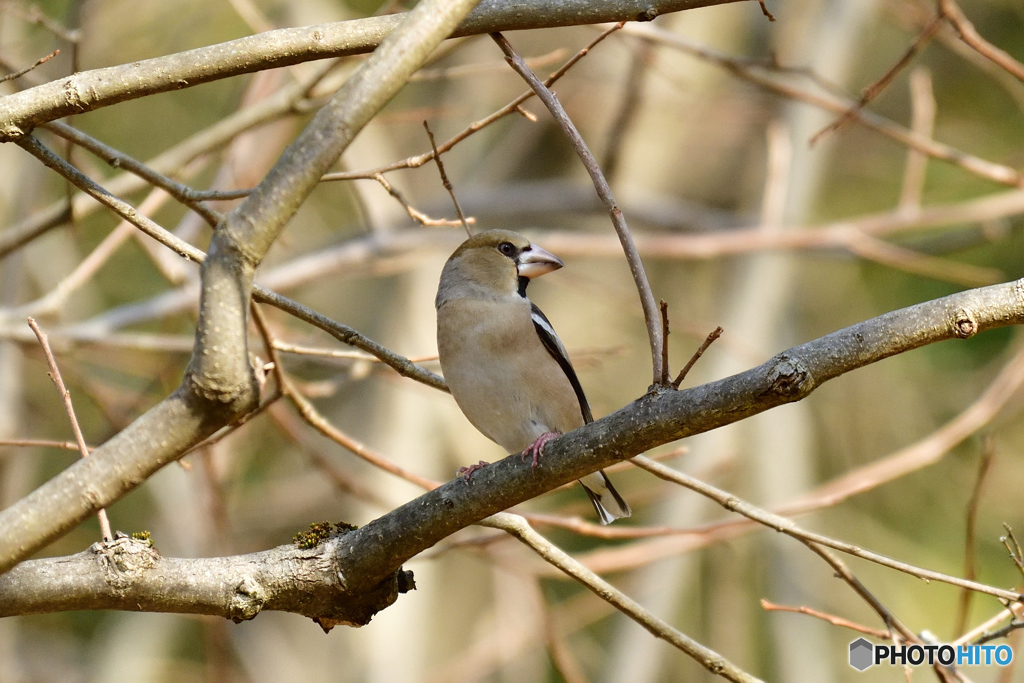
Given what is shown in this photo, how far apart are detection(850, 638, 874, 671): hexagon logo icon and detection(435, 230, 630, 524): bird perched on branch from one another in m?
1.42

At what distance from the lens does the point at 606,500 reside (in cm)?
490

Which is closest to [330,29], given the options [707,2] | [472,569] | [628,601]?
[707,2]

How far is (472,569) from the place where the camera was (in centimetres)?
928

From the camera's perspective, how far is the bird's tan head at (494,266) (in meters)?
4.93

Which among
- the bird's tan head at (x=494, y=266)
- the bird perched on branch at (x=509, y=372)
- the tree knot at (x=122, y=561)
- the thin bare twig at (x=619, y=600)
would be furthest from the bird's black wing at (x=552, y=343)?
the tree knot at (x=122, y=561)

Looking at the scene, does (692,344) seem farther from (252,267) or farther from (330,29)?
(252,267)

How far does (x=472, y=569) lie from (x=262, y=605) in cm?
664

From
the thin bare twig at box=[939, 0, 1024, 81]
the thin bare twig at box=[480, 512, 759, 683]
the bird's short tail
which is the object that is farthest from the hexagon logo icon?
the thin bare twig at box=[939, 0, 1024, 81]

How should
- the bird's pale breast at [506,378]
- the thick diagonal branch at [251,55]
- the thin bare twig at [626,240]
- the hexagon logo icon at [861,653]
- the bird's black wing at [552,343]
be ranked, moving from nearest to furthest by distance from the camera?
the thin bare twig at [626,240] < the thick diagonal branch at [251,55] < the bird's pale breast at [506,378] < the bird's black wing at [552,343] < the hexagon logo icon at [861,653]

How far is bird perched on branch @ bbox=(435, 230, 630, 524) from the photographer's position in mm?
4453

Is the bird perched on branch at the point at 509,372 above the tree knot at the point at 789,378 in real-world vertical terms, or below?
above

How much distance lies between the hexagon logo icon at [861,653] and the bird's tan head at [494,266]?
2.51 metres

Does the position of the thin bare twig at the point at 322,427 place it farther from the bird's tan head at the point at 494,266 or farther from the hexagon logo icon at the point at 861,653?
the hexagon logo icon at the point at 861,653

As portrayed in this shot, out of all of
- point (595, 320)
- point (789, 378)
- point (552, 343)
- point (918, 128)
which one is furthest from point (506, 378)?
point (595, 320)
